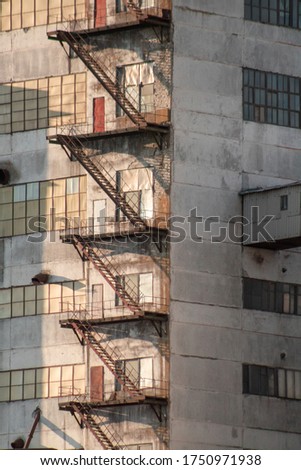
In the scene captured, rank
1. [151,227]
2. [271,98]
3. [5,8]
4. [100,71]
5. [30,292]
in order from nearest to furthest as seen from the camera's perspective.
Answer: [151,227] → [100,71] → [30,292] → [271,98] → [5,8]

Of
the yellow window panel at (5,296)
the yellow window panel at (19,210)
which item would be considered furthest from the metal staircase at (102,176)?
the yellow window panel at (5,296)

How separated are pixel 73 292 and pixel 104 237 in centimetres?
359

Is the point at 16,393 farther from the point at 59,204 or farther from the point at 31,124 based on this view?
the point at 31,124

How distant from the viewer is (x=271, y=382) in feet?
367

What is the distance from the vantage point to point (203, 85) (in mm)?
111188

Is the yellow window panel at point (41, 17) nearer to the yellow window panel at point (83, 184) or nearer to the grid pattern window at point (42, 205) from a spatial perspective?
the grid pattern window at point (42, 205)

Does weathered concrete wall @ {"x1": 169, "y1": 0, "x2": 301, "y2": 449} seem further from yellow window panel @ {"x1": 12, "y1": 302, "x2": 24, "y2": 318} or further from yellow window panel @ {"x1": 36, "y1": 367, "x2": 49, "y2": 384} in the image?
yellow window panel @ {"x1": 12, "y1": 302, "x2": 24, "y2": 318}

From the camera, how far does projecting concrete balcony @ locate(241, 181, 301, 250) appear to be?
109562mm

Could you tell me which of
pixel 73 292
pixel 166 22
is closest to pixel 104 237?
pixel 73 292

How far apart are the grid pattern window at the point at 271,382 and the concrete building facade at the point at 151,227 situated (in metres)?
0.12

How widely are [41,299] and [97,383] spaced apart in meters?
6.17

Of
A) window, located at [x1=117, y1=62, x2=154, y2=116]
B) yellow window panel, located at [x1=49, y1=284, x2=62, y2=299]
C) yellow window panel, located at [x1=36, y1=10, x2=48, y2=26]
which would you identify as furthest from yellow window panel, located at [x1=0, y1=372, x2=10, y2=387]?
yellow window panel, located at [x1=36, y1=10, x2=48, y2=26]

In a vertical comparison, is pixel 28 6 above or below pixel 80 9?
above

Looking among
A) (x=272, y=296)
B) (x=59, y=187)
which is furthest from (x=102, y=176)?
(x=272, y=296)
